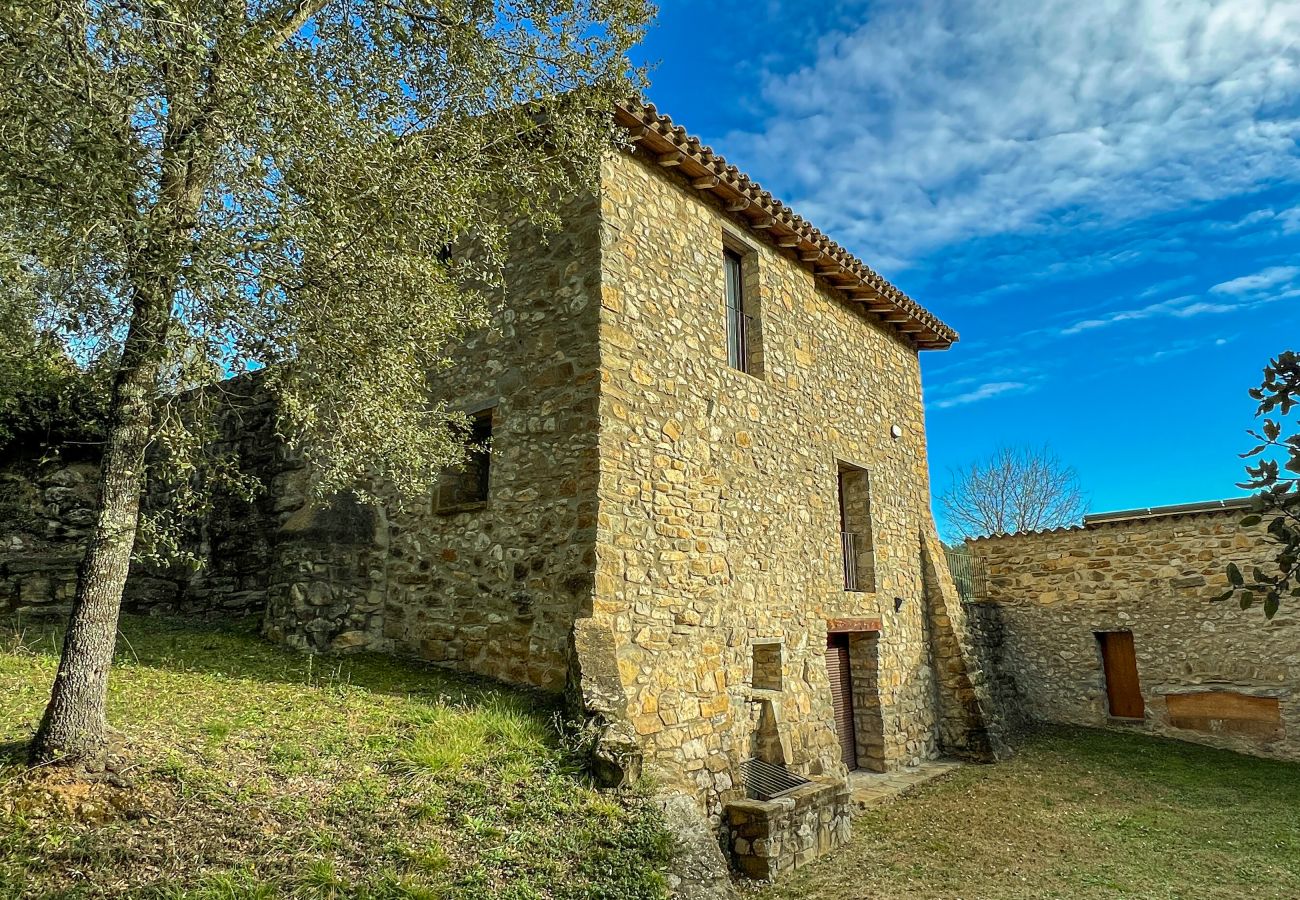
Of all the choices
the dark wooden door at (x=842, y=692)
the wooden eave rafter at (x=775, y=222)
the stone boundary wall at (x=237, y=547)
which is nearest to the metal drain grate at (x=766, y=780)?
the dark wooden door at (x=842, y=692)

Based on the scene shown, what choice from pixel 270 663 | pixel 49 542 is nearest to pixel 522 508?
pixel 270 663

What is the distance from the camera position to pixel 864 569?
1057 centimetres

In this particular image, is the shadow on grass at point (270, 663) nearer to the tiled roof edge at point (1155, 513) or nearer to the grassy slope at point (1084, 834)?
the grassy slope at point (1084, 834)

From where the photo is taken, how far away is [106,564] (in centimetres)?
440

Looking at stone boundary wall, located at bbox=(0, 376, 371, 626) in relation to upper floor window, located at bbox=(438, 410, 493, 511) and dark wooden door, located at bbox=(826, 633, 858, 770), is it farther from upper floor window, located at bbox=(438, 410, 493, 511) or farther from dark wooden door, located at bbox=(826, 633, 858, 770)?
dark wooden door, located at bbox=(826, 633, 858, 770)

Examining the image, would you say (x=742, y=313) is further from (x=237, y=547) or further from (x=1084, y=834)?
(x=237, y=547)

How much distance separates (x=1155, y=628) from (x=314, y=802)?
41.2ft

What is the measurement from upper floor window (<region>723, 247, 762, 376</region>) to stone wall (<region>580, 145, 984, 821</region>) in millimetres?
65

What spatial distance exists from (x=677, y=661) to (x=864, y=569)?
454 centimetres

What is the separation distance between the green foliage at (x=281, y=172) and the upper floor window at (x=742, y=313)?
10.5ft

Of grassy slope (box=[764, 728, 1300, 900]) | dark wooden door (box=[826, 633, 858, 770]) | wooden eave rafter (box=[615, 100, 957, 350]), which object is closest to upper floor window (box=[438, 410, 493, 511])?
wooden eave rafter (box=[615, 100, 957, 350])

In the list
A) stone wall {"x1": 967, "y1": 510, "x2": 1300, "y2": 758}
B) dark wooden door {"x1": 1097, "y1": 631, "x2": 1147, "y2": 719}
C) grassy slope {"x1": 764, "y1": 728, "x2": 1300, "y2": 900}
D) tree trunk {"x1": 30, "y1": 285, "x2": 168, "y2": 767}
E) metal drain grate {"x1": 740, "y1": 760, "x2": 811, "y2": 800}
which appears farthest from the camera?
dark wooden door {"x1": 1097, "y1": 631, "x2": 1147, "y2": 719}

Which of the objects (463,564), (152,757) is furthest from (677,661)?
(152,757)

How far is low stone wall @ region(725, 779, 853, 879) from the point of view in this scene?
6.46 meters
